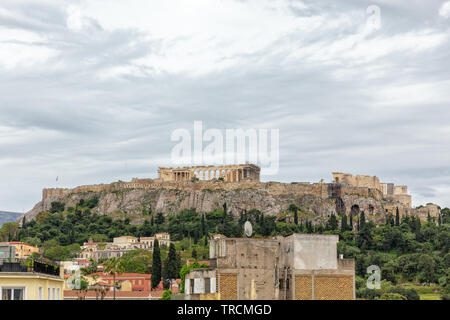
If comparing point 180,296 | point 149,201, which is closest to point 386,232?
point 149,201

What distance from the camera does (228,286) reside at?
40812 millimetres

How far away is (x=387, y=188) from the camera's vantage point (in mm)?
189125

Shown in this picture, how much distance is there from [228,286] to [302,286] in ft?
13.2

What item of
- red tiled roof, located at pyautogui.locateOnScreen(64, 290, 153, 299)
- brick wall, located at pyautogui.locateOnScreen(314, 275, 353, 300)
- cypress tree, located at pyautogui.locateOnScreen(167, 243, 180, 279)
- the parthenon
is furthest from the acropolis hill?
brick wall, located at pyautogui.locateOnScreen(314, 275, 353, 300)

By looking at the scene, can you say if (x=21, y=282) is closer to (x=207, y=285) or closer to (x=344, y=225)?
(x=207, y=285)

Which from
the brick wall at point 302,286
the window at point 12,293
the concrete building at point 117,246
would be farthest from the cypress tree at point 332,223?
the window at point 12,293

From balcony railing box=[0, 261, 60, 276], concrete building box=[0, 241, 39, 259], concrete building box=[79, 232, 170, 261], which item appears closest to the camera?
balcony railing box=[0, 261, 60, 276]

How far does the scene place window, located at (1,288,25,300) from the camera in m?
31.2

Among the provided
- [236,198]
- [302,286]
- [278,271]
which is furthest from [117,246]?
[302,286]

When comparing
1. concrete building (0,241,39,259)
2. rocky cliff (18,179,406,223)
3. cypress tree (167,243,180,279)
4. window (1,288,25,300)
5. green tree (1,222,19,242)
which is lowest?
cypress tree (167,243,180,279)

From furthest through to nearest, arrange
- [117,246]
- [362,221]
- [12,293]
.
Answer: [117,246] < [362,221] < [12,293]

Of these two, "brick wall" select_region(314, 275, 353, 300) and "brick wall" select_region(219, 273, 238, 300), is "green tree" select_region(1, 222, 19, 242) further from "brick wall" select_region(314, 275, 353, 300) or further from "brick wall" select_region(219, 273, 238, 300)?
"brick wall" select_region(314, 275, 353, 300)

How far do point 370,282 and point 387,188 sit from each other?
294 ft
